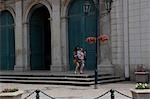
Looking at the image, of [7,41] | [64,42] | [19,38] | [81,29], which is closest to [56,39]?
[64,42]

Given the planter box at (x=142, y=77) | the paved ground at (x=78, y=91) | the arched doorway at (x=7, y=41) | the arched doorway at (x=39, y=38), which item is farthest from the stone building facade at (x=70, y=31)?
the paved ground at (x=78, y=91)

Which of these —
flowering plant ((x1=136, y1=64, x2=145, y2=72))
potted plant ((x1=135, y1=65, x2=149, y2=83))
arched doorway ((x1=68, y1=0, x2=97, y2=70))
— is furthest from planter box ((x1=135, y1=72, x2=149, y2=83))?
arched doorway ((x1=68, y1=0, x2=97, y2=70))

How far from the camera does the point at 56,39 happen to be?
27656mm

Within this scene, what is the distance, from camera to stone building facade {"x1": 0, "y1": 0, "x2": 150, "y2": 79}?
23375 millimetres

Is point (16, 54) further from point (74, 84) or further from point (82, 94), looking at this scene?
point (82, 94)

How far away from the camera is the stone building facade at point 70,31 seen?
23375 millimetres

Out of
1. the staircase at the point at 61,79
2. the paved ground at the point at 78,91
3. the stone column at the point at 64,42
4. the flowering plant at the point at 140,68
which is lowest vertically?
the paved ground at the point at 78,91

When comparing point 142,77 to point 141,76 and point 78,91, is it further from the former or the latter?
point 78,91

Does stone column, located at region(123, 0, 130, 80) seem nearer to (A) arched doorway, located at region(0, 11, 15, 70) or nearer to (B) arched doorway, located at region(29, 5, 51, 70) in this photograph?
(B) arched doorway, located at region(29, 5, 51, 70)

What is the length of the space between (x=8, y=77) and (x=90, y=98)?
10833mm

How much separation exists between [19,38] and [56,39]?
398cm

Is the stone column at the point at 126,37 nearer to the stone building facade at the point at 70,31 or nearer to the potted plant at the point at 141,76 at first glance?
the stone building facade at the point at 70,31

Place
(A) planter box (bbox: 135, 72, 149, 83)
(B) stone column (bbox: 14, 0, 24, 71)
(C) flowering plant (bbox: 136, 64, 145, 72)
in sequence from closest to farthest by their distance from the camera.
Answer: (A) planter box (bbox: 135, 72, 149, 83) → (C) flowering plant (bbox: 136, 64, 145, 72) → (B) stone column (bbox: 14, 0, 24, 71)

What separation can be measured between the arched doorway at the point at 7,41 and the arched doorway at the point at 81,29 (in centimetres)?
606
